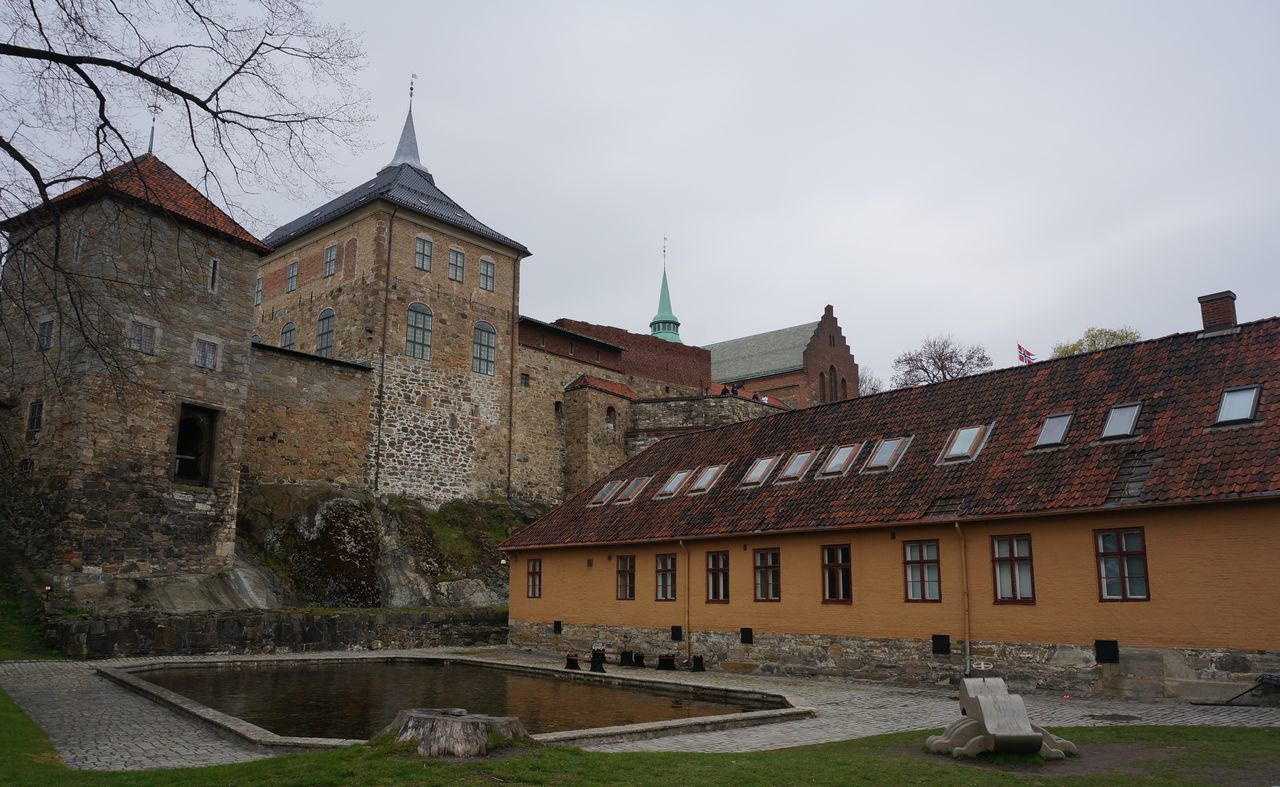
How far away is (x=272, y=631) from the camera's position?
70.0 feet

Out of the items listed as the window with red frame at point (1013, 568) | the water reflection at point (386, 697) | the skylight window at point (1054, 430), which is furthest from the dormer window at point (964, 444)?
the water reflection at point (386, 697)

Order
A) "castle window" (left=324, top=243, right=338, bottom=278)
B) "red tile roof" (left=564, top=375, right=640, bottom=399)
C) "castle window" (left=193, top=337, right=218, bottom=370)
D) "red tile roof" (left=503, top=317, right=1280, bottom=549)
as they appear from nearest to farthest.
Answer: "red tile roof" (left=503, top=317, right=1280, bottom=549) → "castle window" (left=193, top=337, right=218, bottom=370) → "castle window" (left=324, top=243, right=338, bottom=278) → "red tile roof" (left=564, top=375, right=640, bottom=399)

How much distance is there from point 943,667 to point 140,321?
760 inches

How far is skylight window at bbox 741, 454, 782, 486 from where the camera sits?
20.2m

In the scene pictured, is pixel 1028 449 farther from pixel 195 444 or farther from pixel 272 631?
pixel 195 444

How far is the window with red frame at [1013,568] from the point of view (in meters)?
14.6

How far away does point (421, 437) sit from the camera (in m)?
31.7

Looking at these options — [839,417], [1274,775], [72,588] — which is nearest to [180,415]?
[72,588]

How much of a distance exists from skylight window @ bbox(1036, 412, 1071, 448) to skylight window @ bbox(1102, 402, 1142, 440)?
25.8 inches

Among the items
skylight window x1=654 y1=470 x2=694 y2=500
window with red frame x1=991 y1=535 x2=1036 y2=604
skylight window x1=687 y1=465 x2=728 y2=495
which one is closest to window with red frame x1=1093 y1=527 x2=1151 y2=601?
window with red frame x1=991 y1=535 x2=1036 y2=604

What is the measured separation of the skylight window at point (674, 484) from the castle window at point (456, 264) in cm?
1464

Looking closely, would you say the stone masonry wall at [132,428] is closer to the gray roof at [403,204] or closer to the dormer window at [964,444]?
the gray roof at [403,204]

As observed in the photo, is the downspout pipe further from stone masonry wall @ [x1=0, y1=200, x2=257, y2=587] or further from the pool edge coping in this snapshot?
stone masonry wall @ [x1=0, y1=200, x2=257, y2=587]

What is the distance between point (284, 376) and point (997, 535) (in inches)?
842
